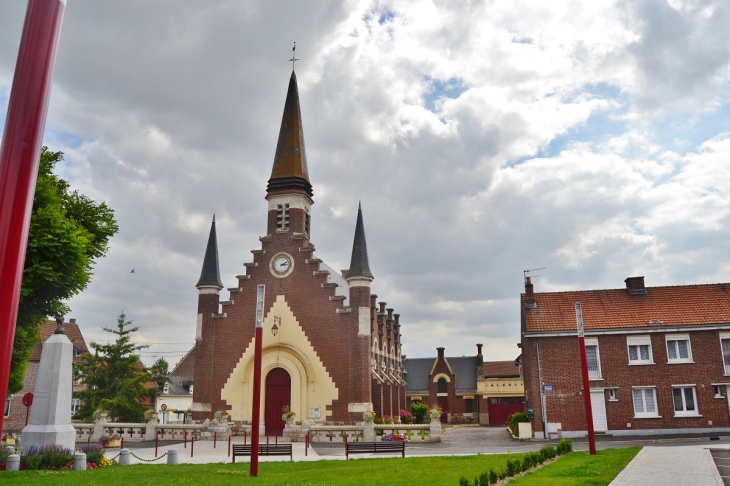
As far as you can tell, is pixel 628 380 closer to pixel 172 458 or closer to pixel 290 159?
pixel 172 458

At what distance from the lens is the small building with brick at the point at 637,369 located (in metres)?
31.3

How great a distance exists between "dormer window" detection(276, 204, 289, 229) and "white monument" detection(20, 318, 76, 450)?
20734mm

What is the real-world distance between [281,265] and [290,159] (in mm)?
8289

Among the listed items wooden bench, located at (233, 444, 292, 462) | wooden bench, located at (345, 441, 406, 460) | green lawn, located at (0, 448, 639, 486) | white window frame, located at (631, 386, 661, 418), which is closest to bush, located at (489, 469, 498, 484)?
green lawn, located at (0, 448, 639, 486)

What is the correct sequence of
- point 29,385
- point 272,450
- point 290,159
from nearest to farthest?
point 272,450 → point 290,159 → point 29,385

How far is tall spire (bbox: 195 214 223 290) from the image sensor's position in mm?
40312

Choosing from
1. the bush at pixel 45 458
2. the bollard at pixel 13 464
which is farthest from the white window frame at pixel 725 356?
the bollard at pixel 13 464

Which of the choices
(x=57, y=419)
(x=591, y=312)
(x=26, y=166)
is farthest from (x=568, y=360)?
(x=26, y=166)

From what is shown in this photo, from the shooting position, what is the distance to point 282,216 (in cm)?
4141

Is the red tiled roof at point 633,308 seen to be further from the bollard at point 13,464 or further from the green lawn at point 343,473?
the bollard at point 13,464

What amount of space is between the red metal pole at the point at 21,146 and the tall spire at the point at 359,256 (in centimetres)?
3319

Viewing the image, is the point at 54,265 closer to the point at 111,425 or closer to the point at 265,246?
the point at 111,425

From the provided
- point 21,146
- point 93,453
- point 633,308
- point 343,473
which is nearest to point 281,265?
point 93,453

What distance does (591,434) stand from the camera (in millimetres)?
20625
